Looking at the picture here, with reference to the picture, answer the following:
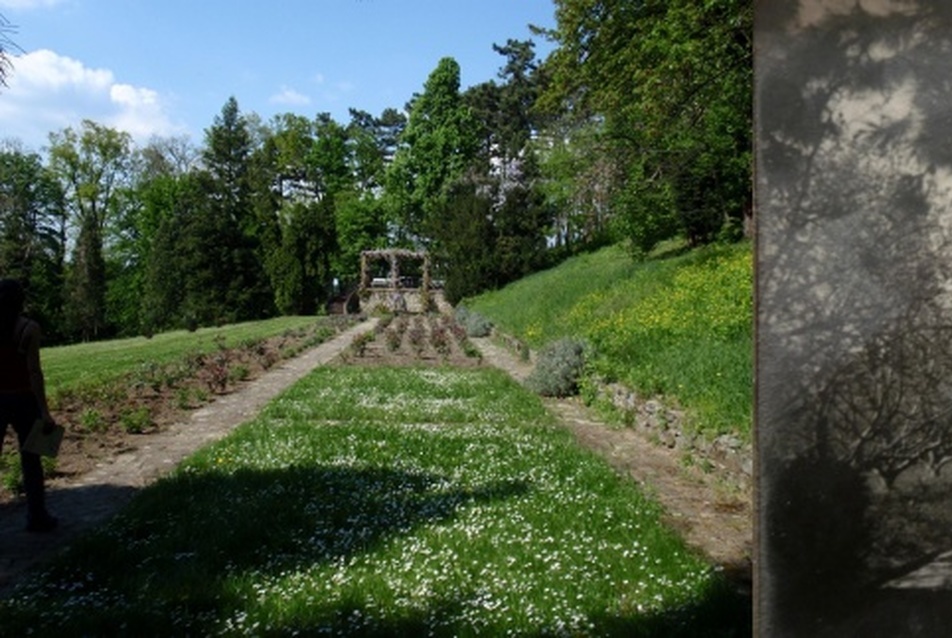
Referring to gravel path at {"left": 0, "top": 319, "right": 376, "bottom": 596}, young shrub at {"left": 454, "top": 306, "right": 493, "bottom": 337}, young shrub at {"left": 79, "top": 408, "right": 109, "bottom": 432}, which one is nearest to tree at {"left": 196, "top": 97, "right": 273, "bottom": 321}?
young shrub at {"left": 454, "top": 306, "right": 493, "bottom": 337}

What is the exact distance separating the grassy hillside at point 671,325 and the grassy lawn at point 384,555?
1.43 meters

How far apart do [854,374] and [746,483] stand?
19.8 feet

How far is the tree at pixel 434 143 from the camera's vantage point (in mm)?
54656

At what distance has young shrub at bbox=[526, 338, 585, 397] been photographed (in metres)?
13.4

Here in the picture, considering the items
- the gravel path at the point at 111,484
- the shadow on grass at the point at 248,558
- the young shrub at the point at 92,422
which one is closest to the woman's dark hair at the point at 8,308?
the gravel path at the point at 111,484

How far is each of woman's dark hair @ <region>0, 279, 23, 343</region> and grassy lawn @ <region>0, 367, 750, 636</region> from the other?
1550 mm

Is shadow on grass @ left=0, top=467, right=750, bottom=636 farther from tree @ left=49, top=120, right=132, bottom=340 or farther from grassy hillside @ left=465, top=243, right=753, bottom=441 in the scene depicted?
tree @ left=49, top=120, right=132, bottom=340

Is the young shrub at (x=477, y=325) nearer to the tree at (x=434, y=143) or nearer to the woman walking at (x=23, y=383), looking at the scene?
the woman walking at (x=23, y=383)

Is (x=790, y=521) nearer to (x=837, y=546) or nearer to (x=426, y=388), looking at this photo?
(x=837, y=546)

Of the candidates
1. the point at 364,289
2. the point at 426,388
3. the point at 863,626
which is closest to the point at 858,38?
the point at 863,626

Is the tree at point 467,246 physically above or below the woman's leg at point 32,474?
above

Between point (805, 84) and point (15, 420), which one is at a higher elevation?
point (805, 84)

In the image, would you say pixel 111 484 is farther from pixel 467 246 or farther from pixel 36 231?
pixel 36 231

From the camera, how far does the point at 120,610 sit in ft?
13.9
